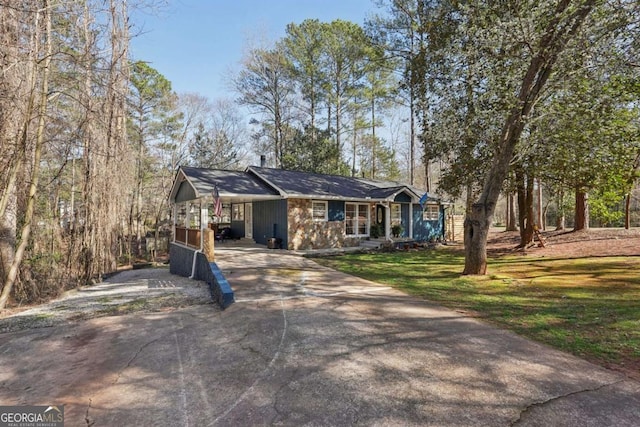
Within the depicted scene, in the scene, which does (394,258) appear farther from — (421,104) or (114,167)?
(114,167)

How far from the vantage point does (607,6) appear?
638cm

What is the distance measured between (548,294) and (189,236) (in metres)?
10.4

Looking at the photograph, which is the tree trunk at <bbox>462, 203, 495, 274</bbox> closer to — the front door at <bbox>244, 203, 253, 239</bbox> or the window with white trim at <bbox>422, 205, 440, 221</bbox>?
the window with white trim at <bbox>422, 205, 440, 221</bbox>

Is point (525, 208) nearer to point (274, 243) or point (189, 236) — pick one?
point (274, 243)

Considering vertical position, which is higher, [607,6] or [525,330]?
[607,6]

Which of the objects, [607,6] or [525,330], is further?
[607,6]

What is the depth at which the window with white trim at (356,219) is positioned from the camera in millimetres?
15312

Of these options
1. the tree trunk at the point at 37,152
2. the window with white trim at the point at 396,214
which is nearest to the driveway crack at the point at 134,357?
the tree trunk at the point at 37,152

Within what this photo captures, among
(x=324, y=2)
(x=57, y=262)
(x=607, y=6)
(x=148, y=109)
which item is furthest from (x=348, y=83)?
(x=57, y=262)

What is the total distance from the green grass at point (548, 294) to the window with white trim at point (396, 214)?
17.2 ft

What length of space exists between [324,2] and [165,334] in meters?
14.6

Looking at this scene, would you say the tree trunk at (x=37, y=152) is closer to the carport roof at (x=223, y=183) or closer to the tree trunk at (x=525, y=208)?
the carport roof at (x=223, y=183)

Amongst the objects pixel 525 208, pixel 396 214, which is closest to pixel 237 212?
pixel 396 214

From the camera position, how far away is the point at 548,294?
669 cm
